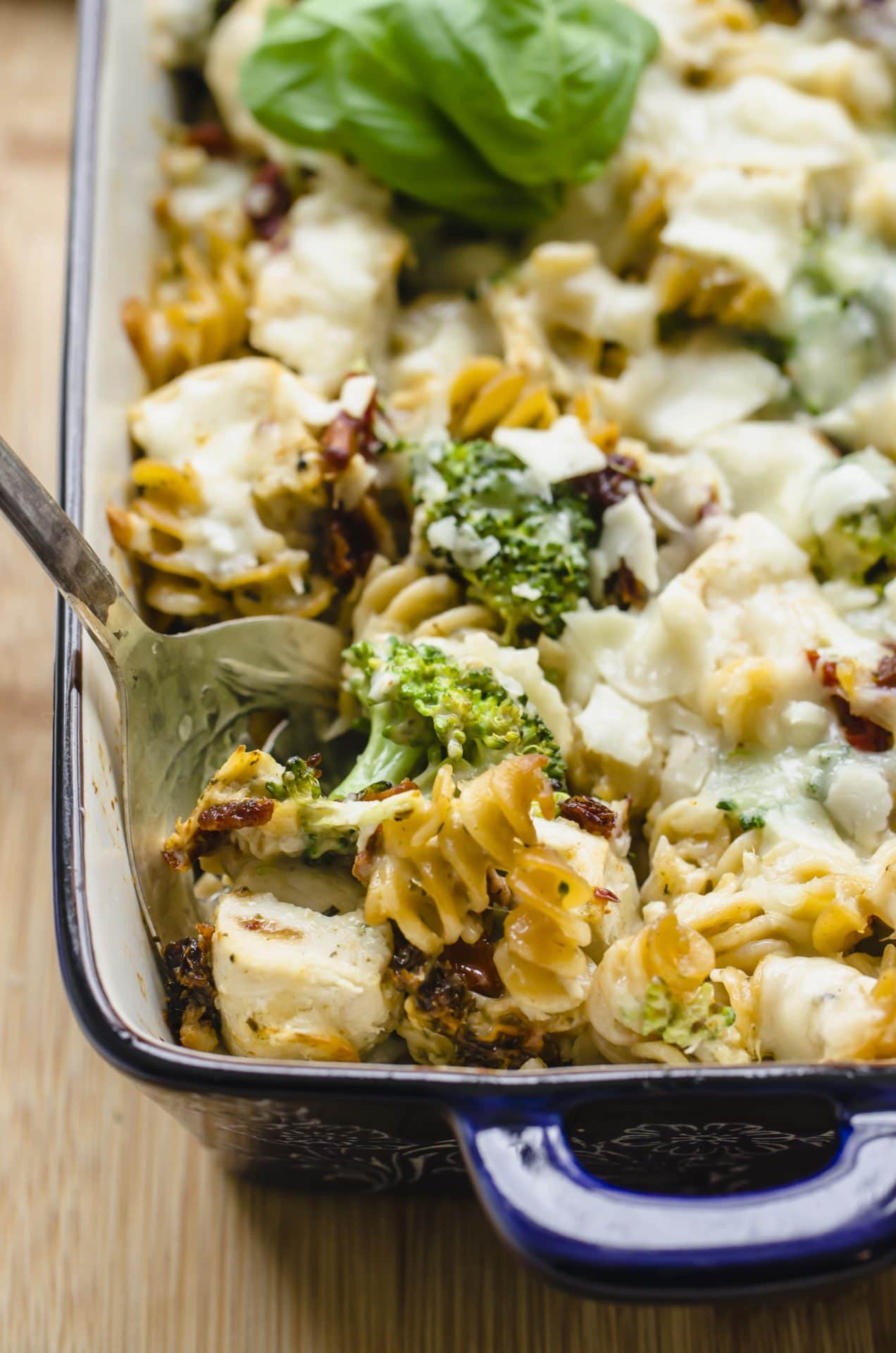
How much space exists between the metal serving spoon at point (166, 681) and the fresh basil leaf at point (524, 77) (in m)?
0.96

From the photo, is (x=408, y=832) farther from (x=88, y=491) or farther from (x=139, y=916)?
(x=88, y=491)

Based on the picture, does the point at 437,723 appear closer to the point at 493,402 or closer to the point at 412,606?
the point at 412,606

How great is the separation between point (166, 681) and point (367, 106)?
3.88ft

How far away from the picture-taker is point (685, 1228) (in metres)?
1.33

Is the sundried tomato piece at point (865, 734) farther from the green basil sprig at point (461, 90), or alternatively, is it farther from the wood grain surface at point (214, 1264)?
the green basil sprig at point (461, 90)

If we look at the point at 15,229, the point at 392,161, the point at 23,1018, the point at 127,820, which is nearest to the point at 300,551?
the point at 127,820

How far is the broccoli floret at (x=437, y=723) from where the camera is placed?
6.07 ft

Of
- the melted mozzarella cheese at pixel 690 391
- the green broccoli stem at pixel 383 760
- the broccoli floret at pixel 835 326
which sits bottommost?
the green broccoli stem at pixel 383 760

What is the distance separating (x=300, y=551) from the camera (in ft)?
7.23

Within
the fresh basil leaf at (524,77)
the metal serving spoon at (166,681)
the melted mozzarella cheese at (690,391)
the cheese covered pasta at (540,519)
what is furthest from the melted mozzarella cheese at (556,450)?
the fresh basil leaf at (524,77)

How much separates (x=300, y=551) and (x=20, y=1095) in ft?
3.42

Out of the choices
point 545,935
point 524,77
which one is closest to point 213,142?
point 524,77

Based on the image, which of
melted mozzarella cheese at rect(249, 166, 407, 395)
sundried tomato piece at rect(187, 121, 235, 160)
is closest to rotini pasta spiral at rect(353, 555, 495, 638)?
melted mozzarella cheese at rect(249, 166, 407, 395)

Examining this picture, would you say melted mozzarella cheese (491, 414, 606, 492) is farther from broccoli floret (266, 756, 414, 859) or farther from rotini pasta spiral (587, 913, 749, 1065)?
rotini pasta spiral (587, 913, 749, 1065)
